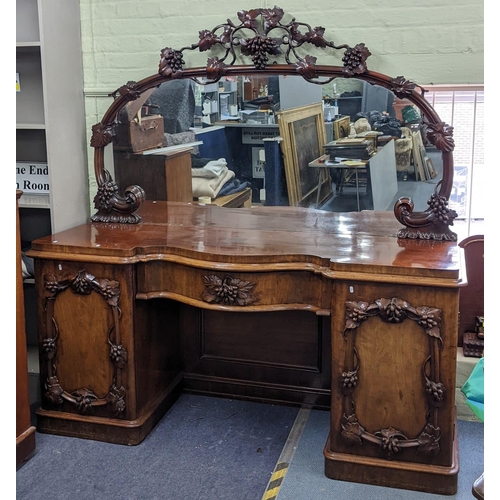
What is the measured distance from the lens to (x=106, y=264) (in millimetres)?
2691

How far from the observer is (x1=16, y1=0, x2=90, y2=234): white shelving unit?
304 centimetres

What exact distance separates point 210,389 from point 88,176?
49.0 inches

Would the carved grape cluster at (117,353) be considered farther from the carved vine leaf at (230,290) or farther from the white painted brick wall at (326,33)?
the white painted brick wall at (326,33)

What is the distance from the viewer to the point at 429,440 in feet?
8.11

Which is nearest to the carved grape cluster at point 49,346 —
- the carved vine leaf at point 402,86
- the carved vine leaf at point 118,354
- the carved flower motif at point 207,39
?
the carved vine leaf at point 118,354

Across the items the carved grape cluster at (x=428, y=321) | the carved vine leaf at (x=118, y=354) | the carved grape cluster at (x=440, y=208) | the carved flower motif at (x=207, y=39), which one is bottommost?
the carved vine leaf at (x=118, y=354)

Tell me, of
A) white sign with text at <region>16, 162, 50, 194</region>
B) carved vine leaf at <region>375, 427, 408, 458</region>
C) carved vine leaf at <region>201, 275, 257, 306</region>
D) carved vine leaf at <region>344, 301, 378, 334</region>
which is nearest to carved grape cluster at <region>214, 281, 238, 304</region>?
carved vine leaf at <region>201, 275, 257, 306</region>

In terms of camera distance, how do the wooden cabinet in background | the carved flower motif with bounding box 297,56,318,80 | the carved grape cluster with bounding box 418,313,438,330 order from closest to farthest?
the carved grape cluster with bounding box 418,313,438,330, the wooden cabinet in background, the carved flower motif with bounding box 297,56,318,80

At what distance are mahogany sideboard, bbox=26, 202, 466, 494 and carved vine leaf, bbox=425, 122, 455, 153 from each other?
0.39m

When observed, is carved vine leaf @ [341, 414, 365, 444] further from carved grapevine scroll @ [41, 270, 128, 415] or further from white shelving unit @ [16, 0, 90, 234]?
white shelving unit @ [16, 0, 90, 234]

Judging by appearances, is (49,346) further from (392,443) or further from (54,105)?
(392,443)

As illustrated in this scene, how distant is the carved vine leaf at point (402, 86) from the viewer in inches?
110

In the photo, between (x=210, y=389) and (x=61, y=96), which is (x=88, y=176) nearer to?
(x=61, y=96)
